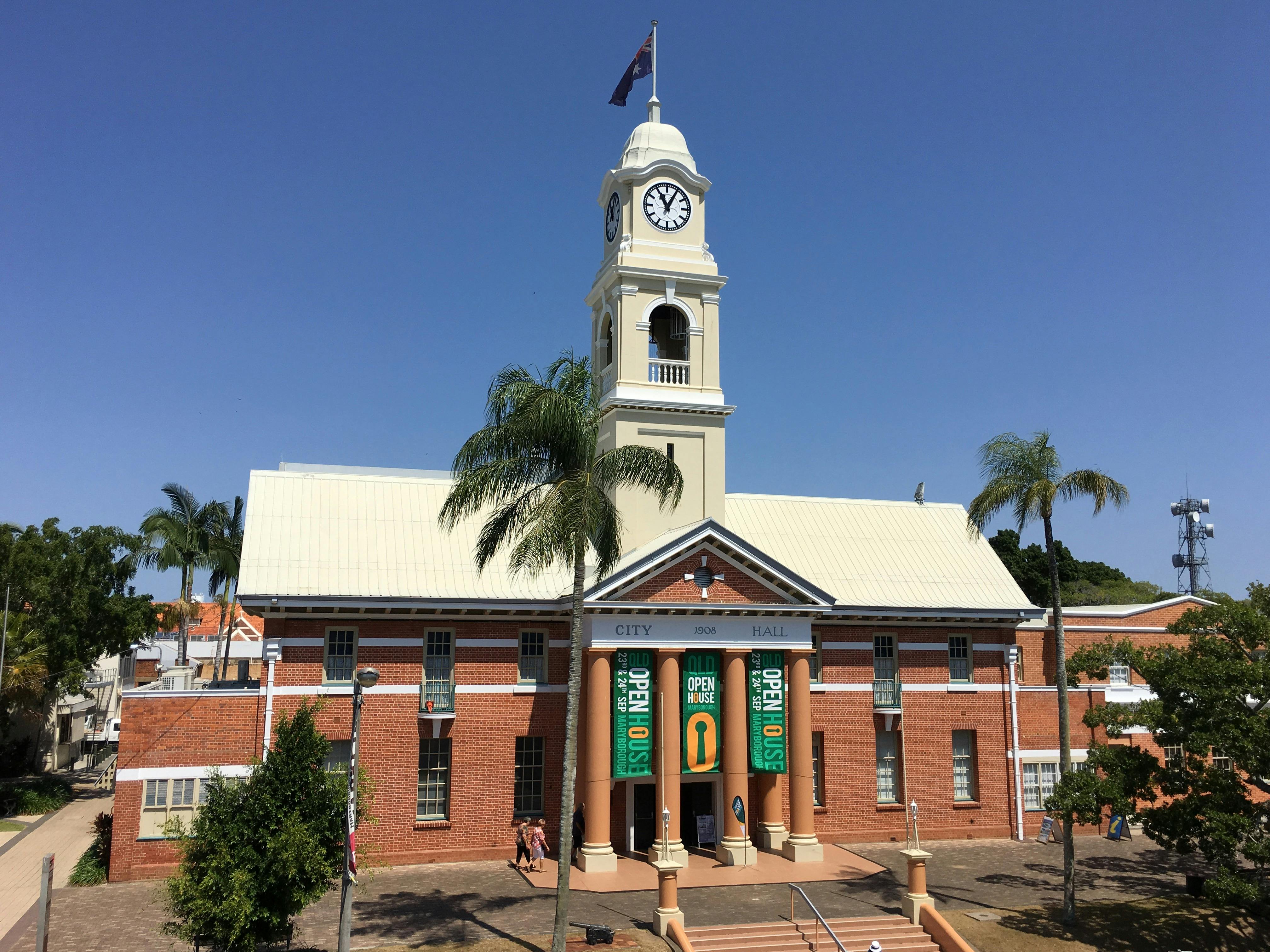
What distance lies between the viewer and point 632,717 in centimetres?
3125

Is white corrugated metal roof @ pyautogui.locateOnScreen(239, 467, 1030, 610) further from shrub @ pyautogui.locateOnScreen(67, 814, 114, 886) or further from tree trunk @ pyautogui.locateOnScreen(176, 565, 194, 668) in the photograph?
tree trunk @ pyautogui.locateOnScreen(176, 565, 194, 668)

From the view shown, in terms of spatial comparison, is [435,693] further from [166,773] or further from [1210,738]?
[1210,738]

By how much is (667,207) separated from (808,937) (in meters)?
24.3

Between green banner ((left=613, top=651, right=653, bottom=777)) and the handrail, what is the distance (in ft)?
20.9

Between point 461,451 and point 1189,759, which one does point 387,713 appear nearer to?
point 461,451

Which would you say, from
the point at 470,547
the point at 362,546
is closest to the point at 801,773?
the point at 470,547

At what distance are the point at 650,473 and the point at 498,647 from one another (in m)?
10.9

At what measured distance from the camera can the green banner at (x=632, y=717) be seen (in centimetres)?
3106

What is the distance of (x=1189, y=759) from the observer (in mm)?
25047

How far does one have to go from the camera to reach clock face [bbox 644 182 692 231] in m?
37.0

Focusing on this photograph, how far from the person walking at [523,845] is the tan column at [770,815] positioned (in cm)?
760

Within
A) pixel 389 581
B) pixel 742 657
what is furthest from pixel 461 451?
pixel 742 657

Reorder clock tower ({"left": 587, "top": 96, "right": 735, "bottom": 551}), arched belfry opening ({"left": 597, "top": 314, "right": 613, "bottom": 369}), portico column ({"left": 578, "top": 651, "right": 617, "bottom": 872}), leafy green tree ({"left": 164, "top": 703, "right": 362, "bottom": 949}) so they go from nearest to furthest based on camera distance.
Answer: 1. leafy green tree ({"left": 164, "top": 703, "right": 362, "bottom": 949})
2. portico column ({"left": 578, "top": 651, "right": 617, "bottom": 872})
3. clock tower ({"left": 587, "top": 96, "right": 735, "bottom": 551})
4. arched belfry opening ({"left": 597, "top": 314, "right": 613, "bottom": 369})

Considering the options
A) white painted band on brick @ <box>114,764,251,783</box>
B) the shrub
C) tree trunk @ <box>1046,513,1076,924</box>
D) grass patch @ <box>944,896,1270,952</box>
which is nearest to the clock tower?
tree trunk @ <box>1046,513,1076,924</box>
